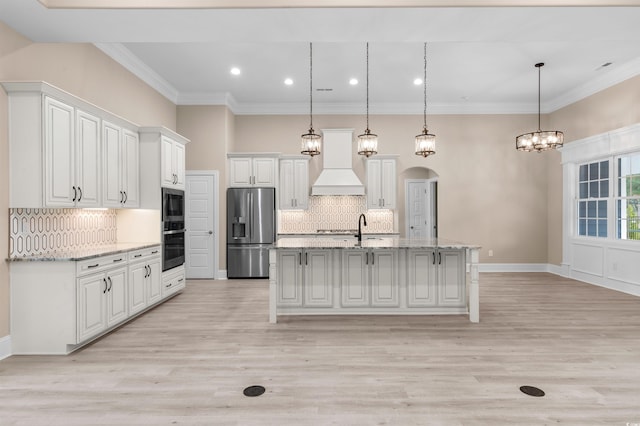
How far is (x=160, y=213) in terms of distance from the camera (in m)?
5.21

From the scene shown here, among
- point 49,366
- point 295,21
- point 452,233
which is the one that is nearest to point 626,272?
point 452,233

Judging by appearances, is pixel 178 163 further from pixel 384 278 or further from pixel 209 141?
pixel 384 278

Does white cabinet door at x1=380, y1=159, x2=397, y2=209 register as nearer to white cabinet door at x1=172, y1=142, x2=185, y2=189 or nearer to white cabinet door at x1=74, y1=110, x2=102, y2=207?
white cabinet door at x1=172, y1=142, x2=185, y2=189

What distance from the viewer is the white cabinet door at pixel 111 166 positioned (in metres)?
4.32

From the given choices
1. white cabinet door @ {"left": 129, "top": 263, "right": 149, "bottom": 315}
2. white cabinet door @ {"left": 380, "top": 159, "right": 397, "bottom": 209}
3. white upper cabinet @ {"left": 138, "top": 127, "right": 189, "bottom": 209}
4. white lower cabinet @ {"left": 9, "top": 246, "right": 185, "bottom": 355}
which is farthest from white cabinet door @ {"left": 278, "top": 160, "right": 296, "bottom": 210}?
white lower cabinet @ {"left": 9, "top": 246, "right": 185, "bottom": 355}

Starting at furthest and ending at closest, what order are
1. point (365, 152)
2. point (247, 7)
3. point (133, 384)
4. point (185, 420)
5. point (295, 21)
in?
point (365, 152), point (295, 21), point (247, 7), point (133, 384), point (185, 420)

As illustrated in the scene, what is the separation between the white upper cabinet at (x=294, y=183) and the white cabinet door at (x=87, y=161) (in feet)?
13.0

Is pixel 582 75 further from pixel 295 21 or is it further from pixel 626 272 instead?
pixel 295 21

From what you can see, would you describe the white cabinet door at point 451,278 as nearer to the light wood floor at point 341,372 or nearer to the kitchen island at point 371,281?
the kitchen island at point 371,281

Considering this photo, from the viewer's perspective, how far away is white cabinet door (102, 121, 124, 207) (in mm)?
4324

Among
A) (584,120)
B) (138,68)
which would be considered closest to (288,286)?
(138,68)

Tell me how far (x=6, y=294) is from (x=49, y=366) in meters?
0.82

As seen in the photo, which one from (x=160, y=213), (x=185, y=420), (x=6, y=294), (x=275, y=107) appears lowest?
(x=185, y=420)

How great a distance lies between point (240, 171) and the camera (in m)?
7.51
